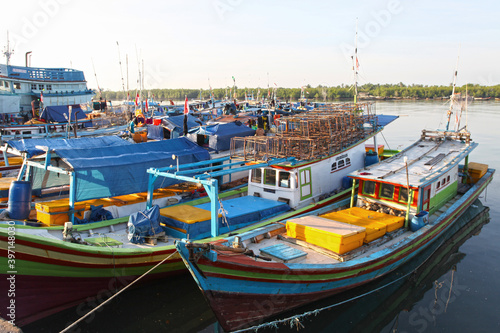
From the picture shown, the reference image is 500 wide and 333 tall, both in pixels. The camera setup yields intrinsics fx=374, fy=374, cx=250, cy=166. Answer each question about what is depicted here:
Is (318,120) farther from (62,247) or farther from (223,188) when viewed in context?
(62,247)

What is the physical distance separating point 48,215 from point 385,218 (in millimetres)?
11060

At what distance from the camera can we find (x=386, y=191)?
1341 cm

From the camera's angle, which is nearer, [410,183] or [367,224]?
[367,224]

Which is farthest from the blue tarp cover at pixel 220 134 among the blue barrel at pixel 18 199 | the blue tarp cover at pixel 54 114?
the blue tarp cover at pixel 54 114

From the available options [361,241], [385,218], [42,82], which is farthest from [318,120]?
[42,82]

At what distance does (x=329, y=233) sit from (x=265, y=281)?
8.62ft

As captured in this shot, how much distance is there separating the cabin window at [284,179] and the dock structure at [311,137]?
0.69 meters

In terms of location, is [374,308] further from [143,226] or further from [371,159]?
[371,159]

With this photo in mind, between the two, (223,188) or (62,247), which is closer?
(62,247)

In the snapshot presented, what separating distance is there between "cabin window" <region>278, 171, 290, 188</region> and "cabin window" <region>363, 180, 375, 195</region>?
113 inches

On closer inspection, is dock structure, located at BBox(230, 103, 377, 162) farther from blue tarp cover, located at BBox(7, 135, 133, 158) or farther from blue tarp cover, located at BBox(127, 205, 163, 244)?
blue tarp cover, located at BBox(7, 135, 133, 158)

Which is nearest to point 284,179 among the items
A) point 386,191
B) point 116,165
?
point 386,191

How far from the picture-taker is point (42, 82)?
139ft

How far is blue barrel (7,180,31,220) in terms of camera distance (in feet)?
39.4
